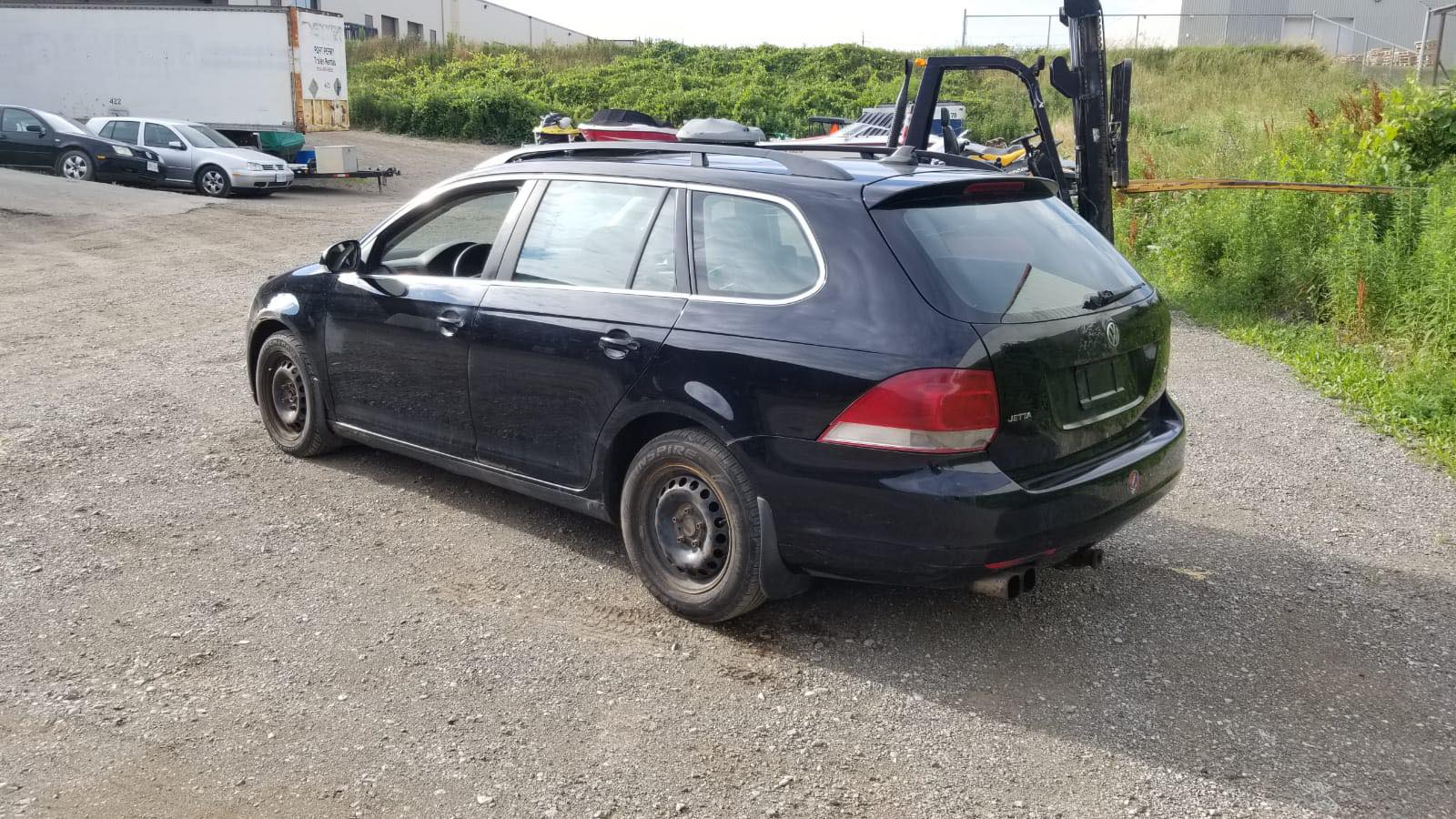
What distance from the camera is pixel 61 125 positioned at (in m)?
22.7

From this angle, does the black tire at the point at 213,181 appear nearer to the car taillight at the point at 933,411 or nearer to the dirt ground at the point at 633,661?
the dirt ground at the point at 633,661

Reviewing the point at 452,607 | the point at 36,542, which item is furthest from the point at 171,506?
the point at 452,607

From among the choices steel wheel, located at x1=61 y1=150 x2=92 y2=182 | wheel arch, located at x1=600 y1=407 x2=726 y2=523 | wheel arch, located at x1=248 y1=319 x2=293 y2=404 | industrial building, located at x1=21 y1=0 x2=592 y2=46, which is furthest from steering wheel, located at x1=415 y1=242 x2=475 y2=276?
industrial building, located at x1=21 y1=0 x2=592 y2=46

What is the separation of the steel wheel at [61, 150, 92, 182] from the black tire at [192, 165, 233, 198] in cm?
207

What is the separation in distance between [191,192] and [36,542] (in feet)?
65.7

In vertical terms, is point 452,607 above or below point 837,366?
below

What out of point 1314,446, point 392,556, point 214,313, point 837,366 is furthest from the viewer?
point 214,313

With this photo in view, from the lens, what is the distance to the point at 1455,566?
517cm

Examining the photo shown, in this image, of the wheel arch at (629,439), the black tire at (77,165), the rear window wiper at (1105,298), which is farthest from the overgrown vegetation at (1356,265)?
the black tire at (77,165)

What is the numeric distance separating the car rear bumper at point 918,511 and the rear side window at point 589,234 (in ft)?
3.49

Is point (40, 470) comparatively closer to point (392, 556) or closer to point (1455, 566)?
point (392, 556)

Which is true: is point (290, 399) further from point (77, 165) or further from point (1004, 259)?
point (77, 165)

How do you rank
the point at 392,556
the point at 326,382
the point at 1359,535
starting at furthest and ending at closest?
the point at 326,382 → the point at 1359,535 → the point at 392,556

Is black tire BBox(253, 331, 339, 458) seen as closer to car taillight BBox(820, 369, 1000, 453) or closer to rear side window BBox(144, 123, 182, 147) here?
car taillight BBox(820, 369, 1000, 453)
